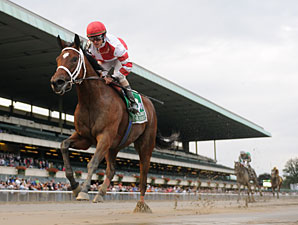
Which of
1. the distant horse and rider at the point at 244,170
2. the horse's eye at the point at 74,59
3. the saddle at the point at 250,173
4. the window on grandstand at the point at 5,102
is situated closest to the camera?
the horse's eye at the point at 74,59

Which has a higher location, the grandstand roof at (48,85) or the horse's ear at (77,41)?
the grandstand roof at (48,85)

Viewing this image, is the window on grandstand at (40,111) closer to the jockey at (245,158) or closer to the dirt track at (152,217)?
the jockey at (245,158)

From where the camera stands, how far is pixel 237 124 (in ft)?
193

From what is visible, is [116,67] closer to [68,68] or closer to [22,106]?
[68,68]

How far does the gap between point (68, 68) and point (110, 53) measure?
112cm

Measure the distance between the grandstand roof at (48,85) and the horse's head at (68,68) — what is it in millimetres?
17259

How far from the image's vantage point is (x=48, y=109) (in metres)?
47.3

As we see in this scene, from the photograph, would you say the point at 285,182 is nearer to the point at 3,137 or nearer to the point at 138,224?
the point at 3,137

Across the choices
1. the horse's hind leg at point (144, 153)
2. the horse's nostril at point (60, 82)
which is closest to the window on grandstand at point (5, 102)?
the horse's hind leg at point (144, 153)

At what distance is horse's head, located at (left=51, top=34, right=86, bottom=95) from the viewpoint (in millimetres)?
5512

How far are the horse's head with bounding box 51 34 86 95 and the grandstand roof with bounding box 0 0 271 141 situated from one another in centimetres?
1726

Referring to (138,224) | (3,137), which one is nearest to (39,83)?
(3,137)

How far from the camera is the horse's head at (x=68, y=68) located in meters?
5.51

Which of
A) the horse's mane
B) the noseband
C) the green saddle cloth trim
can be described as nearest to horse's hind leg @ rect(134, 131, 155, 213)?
the green saddle cloth trim
